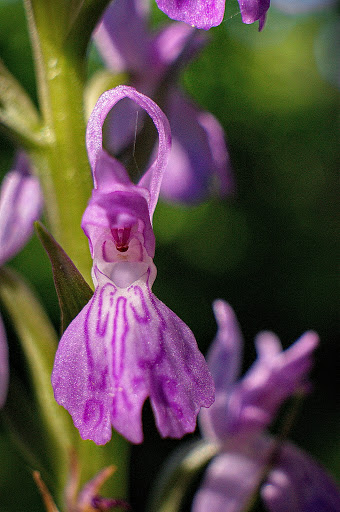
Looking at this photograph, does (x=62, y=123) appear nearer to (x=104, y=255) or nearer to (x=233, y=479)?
(x=104, y=255)

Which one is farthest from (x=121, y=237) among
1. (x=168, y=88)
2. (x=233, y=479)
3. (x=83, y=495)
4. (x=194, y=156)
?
(x=194, y=156)

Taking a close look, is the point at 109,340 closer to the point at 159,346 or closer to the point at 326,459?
the point at 159,346

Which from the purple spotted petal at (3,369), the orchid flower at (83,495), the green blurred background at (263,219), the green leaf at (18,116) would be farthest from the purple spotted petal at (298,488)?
the green blurred background at (263,219)

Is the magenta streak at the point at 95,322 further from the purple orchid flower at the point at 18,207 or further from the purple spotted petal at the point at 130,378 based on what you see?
the purple orchid flower at the point at 18,207

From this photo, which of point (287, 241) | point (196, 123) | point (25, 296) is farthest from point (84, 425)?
point (287, 241)

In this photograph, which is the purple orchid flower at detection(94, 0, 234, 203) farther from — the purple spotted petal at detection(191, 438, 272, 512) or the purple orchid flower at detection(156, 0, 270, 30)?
the purple spotted petal at detection(191, 438, 272, 512)
